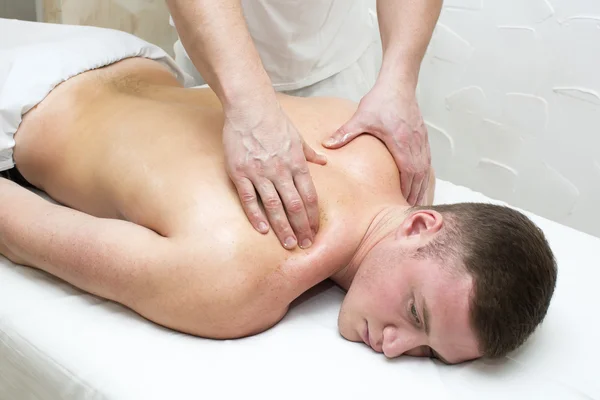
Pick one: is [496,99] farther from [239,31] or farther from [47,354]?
[47,354]

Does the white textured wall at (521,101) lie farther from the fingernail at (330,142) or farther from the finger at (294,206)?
the finger at (294,206)

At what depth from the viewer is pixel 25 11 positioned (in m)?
2.48

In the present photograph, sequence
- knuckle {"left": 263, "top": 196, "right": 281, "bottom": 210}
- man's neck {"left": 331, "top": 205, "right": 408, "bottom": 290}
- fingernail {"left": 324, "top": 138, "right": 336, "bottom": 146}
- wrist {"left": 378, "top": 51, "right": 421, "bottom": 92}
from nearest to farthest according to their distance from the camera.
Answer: knuckle {"left": 263, "top": 196, "right": 281, "bottom": 210} < man's neck {"left": 331, "top": 205, "right": 408, "bottom": 290} < fingernail {"left": 324, "top": 138, "right": 336, "bottom": 146} < wrist {"left": 378, "top": 51, "right": 421, "bottom": 92}

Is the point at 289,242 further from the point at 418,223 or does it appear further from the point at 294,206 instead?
the point at 418,223

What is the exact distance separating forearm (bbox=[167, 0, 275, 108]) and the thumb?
0.73 feet

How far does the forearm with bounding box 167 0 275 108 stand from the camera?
1246 mm

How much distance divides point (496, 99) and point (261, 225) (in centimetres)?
148

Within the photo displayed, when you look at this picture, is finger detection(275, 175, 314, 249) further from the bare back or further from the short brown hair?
the short brown hair

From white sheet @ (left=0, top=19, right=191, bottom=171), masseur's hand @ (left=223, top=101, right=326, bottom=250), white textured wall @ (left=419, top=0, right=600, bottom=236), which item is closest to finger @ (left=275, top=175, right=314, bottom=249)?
masseur's hand @ (left=223, top=101, right=326, bottom=250)

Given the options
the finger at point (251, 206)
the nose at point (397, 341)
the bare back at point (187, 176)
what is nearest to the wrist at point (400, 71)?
the bare back at point (187, 176)

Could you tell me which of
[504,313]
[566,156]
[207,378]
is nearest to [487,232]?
[504,313]

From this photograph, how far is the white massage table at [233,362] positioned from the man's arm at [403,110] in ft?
1.24

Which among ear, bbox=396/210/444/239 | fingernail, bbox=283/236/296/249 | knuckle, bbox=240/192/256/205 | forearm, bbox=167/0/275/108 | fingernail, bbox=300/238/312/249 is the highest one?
forearm, bbox=167/0/275/108

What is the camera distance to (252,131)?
1.22 metres
